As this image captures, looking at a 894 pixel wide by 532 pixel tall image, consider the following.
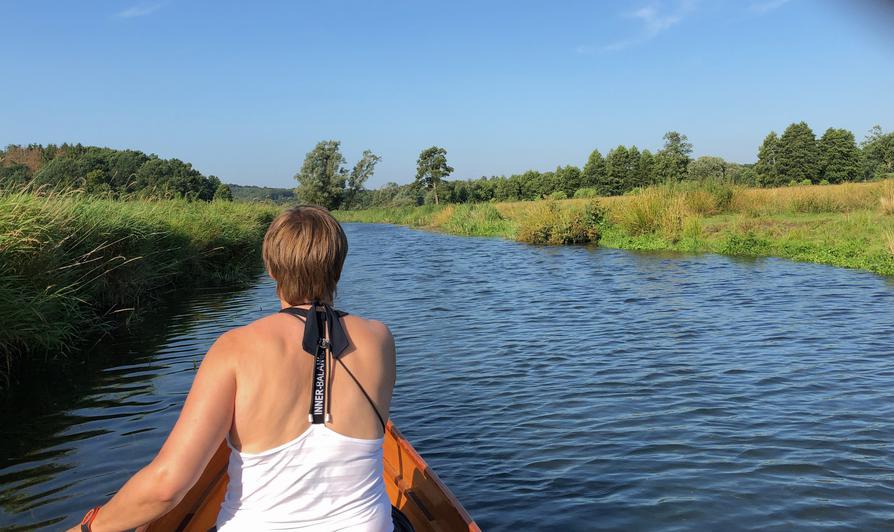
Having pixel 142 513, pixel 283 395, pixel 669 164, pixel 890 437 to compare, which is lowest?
pixel 890 437

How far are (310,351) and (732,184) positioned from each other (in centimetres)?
3004

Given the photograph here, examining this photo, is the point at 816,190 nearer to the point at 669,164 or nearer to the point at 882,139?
the point at 669,164

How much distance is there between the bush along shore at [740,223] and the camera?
18.6 metres

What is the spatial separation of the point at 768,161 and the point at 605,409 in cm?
6499

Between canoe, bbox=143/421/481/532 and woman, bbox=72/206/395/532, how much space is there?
934mm

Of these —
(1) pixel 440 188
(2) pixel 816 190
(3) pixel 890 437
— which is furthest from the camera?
(1) pixel 440 188

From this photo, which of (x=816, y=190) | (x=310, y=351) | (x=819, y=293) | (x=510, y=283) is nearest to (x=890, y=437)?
(x=310, y=351)

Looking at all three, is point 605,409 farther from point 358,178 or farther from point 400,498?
point 358,178

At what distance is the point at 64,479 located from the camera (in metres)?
5.48

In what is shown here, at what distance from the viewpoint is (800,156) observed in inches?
2363

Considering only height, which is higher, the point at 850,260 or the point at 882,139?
the point at 882,139

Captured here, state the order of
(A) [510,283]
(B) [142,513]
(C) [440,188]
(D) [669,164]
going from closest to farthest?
(B) [142,513], (A) [510,283], (D) [669,164], (C) [440,188]

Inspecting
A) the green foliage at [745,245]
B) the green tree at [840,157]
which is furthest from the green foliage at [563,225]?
the green tree at [840,157]

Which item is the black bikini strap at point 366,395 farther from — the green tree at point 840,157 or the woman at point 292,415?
the green tree at point 840,157
